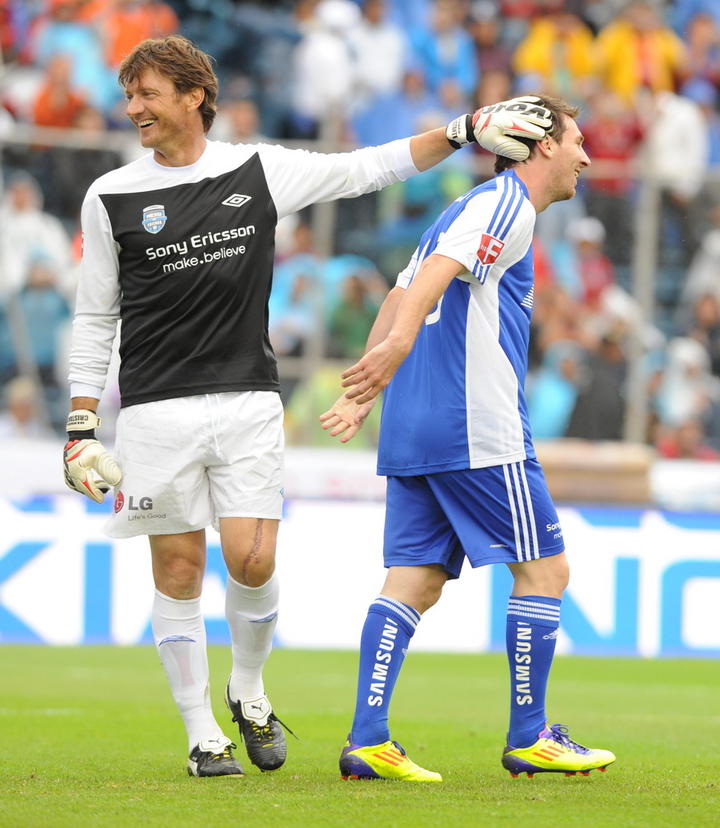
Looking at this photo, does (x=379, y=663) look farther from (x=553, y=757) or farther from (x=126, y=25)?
(x=126, y=25)

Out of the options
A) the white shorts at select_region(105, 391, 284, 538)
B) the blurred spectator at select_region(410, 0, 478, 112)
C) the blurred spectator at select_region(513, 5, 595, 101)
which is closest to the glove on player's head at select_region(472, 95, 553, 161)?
the white shorts at select_region(105, 391, 284, 538)

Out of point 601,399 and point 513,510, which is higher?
point 601,399

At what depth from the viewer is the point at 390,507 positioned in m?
5.36

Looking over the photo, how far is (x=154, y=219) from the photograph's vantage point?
535 centimetres

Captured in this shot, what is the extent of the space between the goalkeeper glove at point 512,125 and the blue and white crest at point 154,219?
1098 millimetres

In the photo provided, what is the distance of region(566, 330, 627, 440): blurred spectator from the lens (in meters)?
12.5

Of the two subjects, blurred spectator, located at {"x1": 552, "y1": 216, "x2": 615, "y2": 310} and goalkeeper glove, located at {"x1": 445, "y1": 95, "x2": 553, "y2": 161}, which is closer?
goalkeeper glove, located at {"x1": 445, "y1": 95, "x2": 553, "y2": 161}

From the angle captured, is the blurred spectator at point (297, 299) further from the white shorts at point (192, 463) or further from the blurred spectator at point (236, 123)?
the white shorts at point (192, 463)

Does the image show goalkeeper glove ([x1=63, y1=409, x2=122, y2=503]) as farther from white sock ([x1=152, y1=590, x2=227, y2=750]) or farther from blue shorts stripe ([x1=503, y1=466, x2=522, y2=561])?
blue shorts stripe ([x1=503, y1=466, x2=522, y2=561])

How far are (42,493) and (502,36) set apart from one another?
7297 millimetres

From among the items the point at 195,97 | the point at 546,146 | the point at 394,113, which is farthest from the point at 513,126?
the point at 394,113

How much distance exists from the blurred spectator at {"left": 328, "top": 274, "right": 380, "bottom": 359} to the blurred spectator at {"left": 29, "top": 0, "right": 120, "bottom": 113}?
3129 mm

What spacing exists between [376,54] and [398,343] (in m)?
10.4

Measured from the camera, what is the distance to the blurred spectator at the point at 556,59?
1535 centimetres
